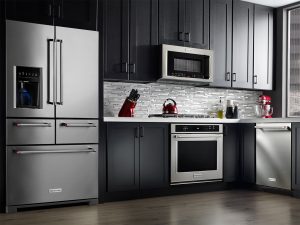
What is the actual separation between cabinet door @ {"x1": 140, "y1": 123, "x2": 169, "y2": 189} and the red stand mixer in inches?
68.2

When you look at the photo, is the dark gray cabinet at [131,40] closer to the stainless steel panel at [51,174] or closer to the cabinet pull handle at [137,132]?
the cabinet pull handle at [137,132]

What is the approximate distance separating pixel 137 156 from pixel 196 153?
0.78 metres

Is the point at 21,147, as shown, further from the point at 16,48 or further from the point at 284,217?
the point at 284,217

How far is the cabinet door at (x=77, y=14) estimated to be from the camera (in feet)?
12.9

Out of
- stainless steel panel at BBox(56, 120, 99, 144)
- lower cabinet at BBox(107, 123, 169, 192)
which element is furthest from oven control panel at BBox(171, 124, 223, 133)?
stainless steel panel at BBox(56, 120, 99, 144)

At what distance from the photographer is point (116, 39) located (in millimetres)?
4410

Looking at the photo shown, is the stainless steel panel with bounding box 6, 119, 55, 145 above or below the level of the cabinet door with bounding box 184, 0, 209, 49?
below

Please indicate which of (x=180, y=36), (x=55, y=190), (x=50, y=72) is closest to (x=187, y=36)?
(x=180, y=36)

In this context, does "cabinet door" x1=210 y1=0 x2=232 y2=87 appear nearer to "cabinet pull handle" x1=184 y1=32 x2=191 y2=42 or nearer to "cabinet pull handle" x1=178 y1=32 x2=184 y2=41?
"cabinet pull handle" x1=184 y1=32 x2=191 y2=42

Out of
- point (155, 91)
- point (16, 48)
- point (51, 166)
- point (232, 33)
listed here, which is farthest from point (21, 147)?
point (232, 33)

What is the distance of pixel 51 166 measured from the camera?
381cm

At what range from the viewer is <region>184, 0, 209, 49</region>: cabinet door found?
4.93m

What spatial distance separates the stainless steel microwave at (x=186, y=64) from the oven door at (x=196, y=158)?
0.68 meters

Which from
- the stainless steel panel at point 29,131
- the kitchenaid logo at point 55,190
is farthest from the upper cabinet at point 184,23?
the kitchenaid logo at point 55,190
